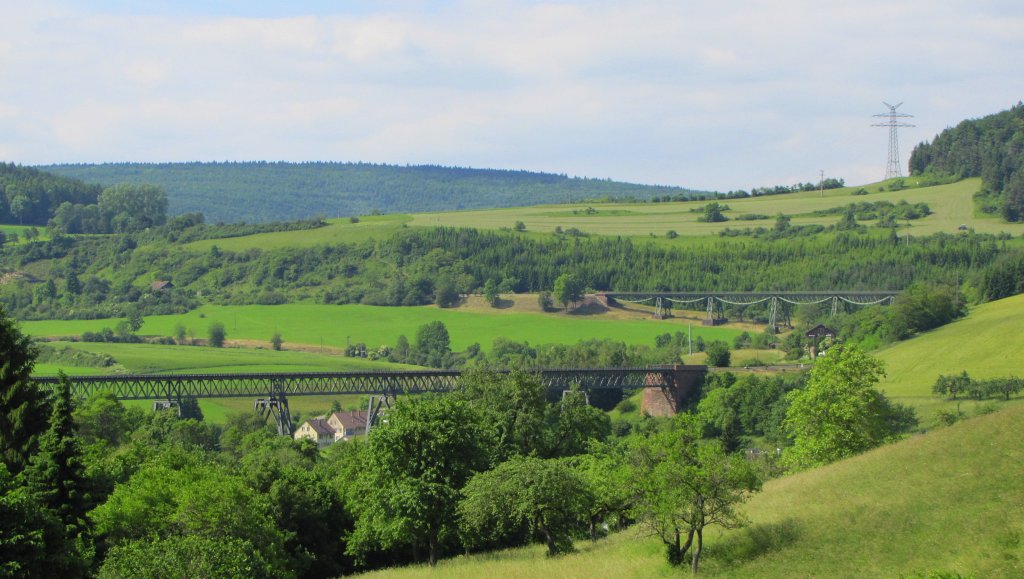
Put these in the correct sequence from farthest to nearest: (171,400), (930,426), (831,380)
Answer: (171,400) → (930,426) → (831,380)

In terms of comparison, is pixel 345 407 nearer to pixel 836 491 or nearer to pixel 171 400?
pixel 171 400

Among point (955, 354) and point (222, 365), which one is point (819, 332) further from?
point (222, 365)

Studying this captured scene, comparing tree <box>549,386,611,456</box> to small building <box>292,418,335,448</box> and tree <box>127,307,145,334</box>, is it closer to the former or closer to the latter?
small building <box>292,418,335,448</box>

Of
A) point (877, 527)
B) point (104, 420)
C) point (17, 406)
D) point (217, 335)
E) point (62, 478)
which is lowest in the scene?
point (217, 335)

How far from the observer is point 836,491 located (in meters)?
55.2

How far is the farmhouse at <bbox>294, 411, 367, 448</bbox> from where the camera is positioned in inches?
5404

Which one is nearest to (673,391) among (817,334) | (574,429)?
(817,334)

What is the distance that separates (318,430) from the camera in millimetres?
137875

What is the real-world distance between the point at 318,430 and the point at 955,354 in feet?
208

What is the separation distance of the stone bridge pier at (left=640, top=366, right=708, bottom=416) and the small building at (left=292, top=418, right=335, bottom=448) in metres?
33.7

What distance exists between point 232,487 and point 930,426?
200ft

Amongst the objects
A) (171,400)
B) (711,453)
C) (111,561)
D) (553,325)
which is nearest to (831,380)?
(711,453)

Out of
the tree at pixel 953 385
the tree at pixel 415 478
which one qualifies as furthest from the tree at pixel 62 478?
the tree at pixel 953 385

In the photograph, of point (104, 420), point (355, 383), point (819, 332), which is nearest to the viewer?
point (104, 420)
